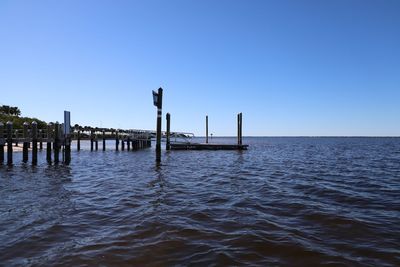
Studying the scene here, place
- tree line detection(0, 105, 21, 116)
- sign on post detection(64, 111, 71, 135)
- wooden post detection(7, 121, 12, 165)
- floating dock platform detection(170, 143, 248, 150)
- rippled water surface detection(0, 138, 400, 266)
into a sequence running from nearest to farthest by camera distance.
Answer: rippled water surface detection(0, 138, 400, 266), wooden post detection(7, 121, 12, 165), sign on post detection(64, 111, 71, 135), floating dock platform detection(170, 143, 248, 150), tree line detection(0, 105, 21, 116)

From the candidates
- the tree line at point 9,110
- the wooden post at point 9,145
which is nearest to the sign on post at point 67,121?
the wooden post at point 9,145

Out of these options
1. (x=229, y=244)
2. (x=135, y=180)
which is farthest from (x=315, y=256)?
(x=135, y=180)

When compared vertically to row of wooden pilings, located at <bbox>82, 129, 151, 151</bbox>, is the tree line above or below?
above

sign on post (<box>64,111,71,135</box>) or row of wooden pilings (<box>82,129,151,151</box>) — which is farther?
row of wooden pilings (<box>82,129,151,151</box>)

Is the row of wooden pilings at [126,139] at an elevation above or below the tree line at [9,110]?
below

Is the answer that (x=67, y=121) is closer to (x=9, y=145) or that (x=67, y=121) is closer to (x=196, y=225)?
(x=9, y=145)

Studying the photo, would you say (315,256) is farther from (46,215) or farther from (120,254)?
(46,215)

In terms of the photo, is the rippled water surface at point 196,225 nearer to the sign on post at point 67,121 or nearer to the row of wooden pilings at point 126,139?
the sign on post at point 67,121

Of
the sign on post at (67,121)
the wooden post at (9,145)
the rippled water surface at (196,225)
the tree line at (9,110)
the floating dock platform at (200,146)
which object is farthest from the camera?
the tree line at (9,110)

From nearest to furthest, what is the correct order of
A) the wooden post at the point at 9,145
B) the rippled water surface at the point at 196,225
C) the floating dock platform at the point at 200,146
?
1. the rippled water surface at the point at 196,225
2. the wooden post at the point at 9,145
3. the floating dock platform at the point at 200,146

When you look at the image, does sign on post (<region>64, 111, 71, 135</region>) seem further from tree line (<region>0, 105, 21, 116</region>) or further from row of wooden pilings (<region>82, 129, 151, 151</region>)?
tree line (<region>0, 105, 21, 116</region>)

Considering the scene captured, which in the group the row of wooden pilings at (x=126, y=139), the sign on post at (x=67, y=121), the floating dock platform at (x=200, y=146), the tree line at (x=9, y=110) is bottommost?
the floating dock platform at (x=200, y=146)

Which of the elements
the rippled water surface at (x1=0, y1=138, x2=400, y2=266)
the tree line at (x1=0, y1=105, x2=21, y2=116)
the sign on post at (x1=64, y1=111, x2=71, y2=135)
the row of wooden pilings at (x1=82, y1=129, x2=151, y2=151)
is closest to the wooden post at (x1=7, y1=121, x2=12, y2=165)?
the sign on post at (x1=64, y1=111, x2=71, y2=135)

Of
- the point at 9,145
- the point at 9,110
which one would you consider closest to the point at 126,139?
the point at 9,145
